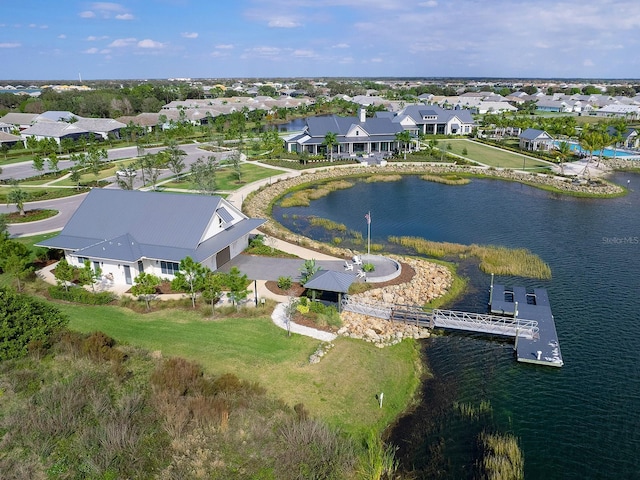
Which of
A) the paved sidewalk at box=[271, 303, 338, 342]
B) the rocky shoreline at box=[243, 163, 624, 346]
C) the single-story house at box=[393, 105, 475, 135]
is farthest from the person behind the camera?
the single-story house at box=[393, 105, 475, 135]

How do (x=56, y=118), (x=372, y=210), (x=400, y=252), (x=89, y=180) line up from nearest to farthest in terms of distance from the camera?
(x=400, y=252)
(x=372, y=210)
(x=89, y=180)
(x=56, y=118)

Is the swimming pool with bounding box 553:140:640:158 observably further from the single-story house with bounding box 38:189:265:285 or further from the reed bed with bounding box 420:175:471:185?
the single-story house with bounding box 38:189:265:285

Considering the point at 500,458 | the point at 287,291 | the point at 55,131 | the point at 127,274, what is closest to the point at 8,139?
the point at 55,131

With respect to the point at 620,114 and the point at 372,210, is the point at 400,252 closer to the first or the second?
the point at 372,210

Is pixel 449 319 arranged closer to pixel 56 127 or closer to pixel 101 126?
pixel 101 126

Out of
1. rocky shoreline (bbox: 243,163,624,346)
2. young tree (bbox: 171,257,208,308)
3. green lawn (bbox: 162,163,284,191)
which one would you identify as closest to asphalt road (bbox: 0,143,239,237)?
green lawn (bbox: 162,163,284,191)

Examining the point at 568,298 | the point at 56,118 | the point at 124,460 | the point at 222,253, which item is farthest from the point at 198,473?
the point at 56,118

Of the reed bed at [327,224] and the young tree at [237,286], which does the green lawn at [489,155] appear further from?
the young tree at [237,286]

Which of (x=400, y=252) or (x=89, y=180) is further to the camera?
(x=89, y=180)
